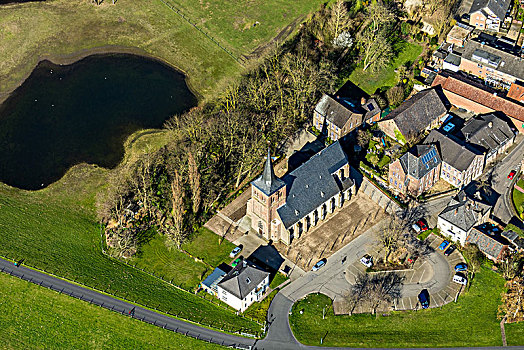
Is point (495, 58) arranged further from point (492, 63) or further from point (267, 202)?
point (267, 202)

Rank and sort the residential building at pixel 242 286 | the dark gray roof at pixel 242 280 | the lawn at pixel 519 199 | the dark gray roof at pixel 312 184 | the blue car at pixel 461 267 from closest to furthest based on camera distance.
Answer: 1. the dark gray roof at pixel 242 280
2. the residential building at pixel 242 286
3. the blue car at pixel 461 267
4. the dark gray roof at pixel 312 184
5. the lawn at pixel 519 199

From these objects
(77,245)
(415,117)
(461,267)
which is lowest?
(77,245)

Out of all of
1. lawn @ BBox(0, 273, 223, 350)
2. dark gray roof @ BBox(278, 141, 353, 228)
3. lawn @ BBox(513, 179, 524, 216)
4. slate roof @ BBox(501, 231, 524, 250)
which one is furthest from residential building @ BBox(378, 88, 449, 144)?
lawn @ BBox(0, 273, 223, 350)

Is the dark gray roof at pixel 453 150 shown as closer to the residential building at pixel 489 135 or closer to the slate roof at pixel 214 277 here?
the residential building at pixel 489 135

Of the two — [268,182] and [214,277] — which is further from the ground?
[268,182]

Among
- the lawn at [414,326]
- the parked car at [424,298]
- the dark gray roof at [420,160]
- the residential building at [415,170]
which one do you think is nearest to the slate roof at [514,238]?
the lawn at [414,326]

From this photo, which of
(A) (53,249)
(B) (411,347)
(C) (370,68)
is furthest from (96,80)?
(B) (411,347)

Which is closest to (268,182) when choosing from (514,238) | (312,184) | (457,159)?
(312,184)

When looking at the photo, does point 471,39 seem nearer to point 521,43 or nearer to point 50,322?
point 521,43
